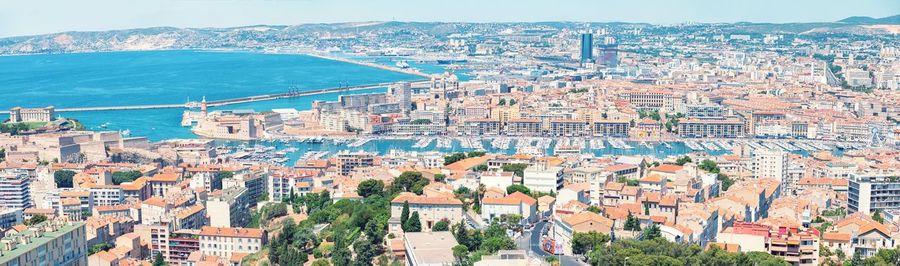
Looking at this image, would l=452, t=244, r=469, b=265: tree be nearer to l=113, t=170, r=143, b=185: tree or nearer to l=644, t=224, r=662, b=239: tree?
l=644, t=224, r=662, b=239: tree

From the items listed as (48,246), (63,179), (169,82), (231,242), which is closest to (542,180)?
(231,242)

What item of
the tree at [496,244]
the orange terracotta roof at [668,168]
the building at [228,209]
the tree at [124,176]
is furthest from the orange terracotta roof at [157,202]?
the orange terracotta roof at [668,168]

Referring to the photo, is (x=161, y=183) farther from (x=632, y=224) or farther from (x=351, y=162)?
(x=632, y=224)

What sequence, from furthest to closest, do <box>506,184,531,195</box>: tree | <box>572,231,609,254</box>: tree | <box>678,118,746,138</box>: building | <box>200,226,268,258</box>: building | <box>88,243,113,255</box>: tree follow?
<box>678,118,746,138</box>: building
<box>506,184,531,195</box>: tree
<box>200,226,268,258</box>: building
<box>88,243,113,255</box>: tree
<box>572,231,609,254</box>: tree

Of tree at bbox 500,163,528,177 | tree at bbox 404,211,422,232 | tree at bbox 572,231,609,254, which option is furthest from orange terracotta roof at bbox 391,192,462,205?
tree at bbox 500,163,528,177

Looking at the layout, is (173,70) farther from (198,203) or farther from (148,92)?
(198,203)

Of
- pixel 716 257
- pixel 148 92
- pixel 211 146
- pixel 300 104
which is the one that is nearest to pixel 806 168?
pixel 716 257
